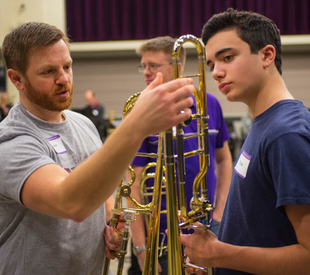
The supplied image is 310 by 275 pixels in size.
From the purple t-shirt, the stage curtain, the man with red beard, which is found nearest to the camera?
the man with red beard

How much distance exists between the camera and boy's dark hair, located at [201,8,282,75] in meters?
1.21

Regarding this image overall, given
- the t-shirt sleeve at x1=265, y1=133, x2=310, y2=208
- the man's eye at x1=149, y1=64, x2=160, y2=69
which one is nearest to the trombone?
the t-shirt sleeve at x1=265, y1=133, x2=310, y2=208

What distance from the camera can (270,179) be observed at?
1.02 meters


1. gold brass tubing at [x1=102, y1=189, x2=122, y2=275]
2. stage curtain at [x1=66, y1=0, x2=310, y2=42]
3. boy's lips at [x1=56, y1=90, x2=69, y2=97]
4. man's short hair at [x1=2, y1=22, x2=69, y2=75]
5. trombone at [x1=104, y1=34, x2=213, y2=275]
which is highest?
stage curtain at [x1=66, y1=0, x2=310, y2=42]

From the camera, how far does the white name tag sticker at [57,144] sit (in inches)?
49.4

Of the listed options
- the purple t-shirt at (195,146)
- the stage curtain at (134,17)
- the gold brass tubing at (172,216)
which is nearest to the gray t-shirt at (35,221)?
the gold brass tubing at (172,216)

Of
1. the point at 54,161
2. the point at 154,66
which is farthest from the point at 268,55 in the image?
the point at 154,66

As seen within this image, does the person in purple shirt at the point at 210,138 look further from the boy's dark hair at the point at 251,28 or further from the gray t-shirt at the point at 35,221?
the boy's dark hair at the point at 251,28

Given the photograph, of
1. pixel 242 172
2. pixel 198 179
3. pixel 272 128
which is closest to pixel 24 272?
pixel 198 179

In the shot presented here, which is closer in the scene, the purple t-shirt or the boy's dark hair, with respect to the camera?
the boy's dark hair

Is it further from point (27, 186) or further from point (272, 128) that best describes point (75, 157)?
point (272, 128)

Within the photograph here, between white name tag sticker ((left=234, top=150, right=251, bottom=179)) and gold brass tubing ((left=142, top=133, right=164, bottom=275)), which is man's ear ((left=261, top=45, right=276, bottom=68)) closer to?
white name tag sticker ((left=234, top=150, right=251, bottom=179))

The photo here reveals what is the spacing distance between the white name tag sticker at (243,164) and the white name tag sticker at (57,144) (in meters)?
0.67

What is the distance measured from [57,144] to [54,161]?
0.54 feet
